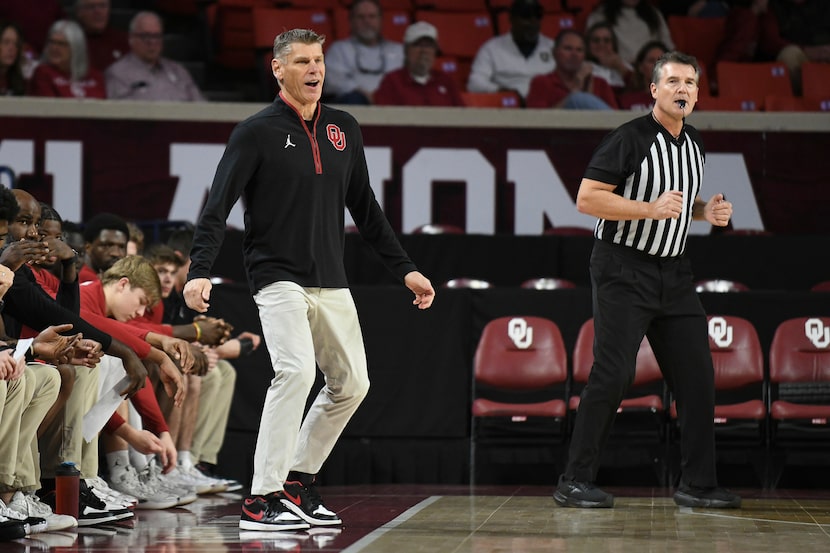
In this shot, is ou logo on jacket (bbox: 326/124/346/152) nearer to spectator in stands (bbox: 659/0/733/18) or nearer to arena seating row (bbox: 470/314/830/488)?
arena seating row (bbox: 470/314/830/488)

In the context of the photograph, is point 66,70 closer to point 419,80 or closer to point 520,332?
point 419,80

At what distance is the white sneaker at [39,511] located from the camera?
4.96 m

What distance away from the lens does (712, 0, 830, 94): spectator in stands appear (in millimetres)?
12430

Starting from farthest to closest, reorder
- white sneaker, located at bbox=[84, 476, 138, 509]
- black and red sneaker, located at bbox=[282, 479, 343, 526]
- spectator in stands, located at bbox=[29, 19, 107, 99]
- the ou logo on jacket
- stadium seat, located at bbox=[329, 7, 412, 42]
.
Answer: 1. stadium seat, located at bbox=[329, 7, 412, 42]
2. spectator in stands, located at bbox=[29, 19, 107, 99]
3. white sneaker, located at bbox=[84, 476, 138, 509]
4. the ou logo on jacket
5. black and red sneaker, located at bbox=[282, 479, 343, 526]

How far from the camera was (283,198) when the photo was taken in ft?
17.0

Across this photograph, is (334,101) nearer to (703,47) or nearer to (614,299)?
(703,47)

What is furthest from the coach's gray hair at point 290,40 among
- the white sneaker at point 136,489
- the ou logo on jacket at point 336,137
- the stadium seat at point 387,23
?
the stadium seat at point 387,23

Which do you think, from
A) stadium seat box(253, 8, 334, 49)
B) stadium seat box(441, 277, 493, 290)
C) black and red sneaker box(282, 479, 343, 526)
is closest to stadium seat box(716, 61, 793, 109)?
stadium seat box(253, 8, 334, 49)

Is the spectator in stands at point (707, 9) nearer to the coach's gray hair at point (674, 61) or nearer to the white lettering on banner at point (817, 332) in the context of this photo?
the white lettering on banner at point (817, 332)

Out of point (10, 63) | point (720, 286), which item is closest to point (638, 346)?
point (720, 286)

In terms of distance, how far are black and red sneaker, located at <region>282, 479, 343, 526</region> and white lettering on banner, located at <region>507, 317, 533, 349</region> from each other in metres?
2.85

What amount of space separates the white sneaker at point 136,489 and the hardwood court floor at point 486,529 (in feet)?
0.33

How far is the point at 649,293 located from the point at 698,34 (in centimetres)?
761

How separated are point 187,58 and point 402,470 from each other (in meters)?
6.38
